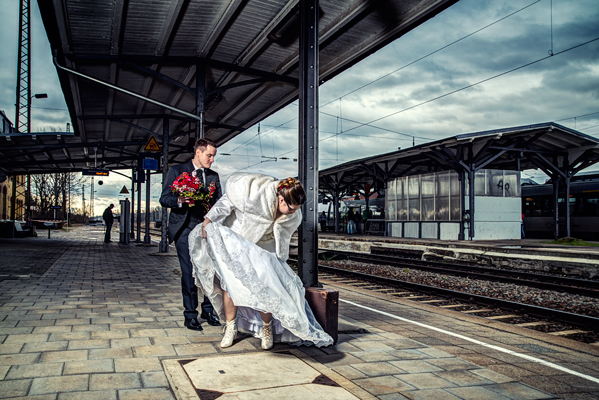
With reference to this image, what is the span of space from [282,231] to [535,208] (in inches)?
1046

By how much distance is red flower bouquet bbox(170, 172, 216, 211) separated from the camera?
13.9ft

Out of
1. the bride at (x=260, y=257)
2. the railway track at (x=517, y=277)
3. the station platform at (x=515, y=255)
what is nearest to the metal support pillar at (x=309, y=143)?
the bride at (x=260, y=257)

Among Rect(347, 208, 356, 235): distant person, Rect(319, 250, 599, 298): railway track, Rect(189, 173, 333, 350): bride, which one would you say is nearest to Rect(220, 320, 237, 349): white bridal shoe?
Rect(189, 173, 333, 350): bride

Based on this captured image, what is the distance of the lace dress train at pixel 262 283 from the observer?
334 cm

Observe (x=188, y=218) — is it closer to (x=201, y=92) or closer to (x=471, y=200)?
(x=201, y=92)

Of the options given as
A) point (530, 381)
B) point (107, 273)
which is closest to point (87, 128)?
point (107, 273)

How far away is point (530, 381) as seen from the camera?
324 cm

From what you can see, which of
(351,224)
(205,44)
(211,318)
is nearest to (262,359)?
(211,318)

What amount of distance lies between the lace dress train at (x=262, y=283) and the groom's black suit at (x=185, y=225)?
749 mm

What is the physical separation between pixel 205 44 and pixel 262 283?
23.0ft

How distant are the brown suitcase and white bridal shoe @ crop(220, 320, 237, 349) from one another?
0.71 meters

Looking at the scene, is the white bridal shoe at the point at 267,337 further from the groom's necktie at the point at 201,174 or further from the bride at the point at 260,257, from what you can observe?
the groom's necktie at the point at 201,174

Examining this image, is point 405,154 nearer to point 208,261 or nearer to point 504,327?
point 504,327

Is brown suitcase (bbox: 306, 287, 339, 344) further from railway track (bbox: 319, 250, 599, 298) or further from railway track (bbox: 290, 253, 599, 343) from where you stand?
railway track (bbox: 319, 250, 599, 298)
